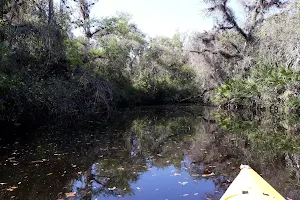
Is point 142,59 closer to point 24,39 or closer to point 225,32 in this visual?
point 225,32

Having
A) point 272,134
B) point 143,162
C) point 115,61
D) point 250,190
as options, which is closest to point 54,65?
point 115,61

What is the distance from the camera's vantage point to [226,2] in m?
19.7

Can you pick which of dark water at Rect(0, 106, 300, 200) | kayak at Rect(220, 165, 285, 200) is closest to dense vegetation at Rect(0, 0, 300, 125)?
dark water at Rect(0, 106, 300, 200)

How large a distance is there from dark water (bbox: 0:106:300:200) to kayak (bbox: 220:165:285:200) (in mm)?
1740

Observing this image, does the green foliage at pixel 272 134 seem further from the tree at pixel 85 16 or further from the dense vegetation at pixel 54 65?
the tree at pixel 85 16

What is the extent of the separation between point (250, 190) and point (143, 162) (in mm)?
4357

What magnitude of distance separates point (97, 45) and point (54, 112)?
43.0ft

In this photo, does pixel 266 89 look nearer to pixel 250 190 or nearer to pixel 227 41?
pixel 227 41

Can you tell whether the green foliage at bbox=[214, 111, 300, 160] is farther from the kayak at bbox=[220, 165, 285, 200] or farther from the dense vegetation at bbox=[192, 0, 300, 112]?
the kayak at bbox=[220, 165, 285, 200]

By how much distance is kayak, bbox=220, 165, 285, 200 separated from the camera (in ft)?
9.47

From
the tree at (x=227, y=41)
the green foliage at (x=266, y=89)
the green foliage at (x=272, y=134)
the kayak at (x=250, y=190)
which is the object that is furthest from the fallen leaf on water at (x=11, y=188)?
the tree at (x=227, y=41)

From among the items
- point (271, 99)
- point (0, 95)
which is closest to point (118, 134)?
point (0, 95)

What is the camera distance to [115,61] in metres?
23.4

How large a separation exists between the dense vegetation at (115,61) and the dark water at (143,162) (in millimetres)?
2093
